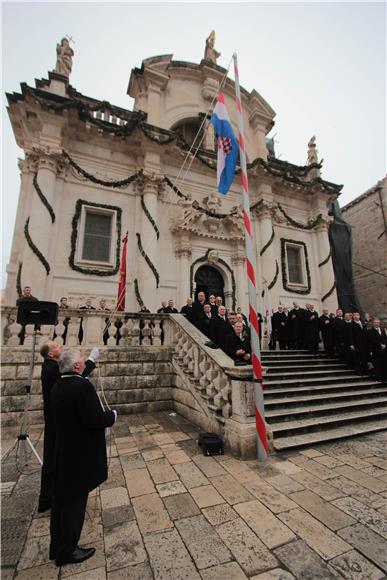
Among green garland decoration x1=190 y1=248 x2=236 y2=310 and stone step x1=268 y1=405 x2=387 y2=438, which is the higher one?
green garland decoration x1=190 y1=248 x2=236 y2=310

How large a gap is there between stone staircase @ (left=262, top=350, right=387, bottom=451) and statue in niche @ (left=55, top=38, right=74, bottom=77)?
14.6 meters

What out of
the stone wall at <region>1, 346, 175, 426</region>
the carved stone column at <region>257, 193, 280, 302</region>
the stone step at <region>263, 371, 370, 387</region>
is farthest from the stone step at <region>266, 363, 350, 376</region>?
the carved stone column at <region>257, 193, 280, 302</region>

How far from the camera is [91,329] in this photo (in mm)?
6910

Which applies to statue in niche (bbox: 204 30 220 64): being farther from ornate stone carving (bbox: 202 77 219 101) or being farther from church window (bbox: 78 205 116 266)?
church window (bbox: 78 205 116 266)

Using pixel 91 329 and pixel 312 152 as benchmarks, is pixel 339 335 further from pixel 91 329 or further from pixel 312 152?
pixel 312 152

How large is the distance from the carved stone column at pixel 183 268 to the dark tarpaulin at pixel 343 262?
10.3 m

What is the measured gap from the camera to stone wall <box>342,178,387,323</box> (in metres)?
18.1

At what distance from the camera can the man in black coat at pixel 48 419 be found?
9.33 feet

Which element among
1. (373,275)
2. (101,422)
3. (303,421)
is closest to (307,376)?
(303,421)

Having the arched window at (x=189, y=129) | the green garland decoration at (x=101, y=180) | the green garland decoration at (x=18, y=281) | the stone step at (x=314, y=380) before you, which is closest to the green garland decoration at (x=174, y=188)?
the green garland decoration at (x=101, y=180)

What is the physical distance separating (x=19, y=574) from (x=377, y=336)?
9.59 meters

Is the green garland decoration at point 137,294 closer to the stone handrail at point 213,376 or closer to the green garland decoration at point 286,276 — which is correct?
the stone handrail at point 213,376

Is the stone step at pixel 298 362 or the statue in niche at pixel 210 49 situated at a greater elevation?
the statue in niche at pixel 210 49

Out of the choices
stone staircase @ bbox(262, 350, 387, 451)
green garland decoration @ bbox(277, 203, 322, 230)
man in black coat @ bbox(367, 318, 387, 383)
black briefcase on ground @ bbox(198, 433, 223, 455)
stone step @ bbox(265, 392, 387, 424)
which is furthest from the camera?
green garland decoration @ bbox(277, 203, 322, 230)
